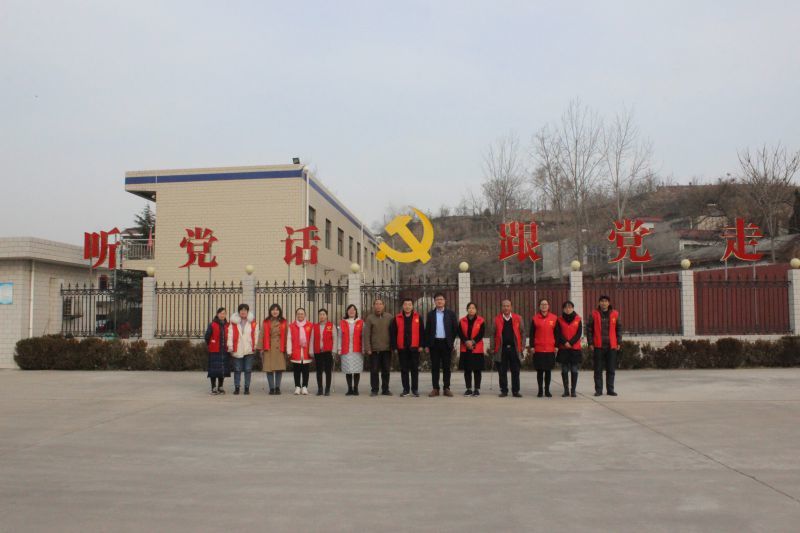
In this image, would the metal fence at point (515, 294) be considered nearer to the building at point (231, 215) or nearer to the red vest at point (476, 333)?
the red vest at point (476, 333)

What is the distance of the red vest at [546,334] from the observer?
37.3 ft

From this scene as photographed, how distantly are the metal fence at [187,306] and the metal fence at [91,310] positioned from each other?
90cm

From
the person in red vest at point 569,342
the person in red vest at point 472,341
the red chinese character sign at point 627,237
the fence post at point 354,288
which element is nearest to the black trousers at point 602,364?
the person in red vest at point 569,342

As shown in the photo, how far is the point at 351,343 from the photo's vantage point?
1193 centimetres

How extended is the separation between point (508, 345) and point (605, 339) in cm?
169

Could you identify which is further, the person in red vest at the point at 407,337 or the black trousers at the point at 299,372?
the black trousers at the point at 299,372

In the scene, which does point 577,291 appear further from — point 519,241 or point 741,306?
point 741,306

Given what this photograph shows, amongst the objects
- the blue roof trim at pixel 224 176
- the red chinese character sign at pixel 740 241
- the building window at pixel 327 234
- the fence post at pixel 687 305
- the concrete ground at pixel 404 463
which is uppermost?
the blue roof trim at pixel 224 176

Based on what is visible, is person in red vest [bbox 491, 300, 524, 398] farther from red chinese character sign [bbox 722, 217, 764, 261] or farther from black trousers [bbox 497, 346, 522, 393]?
red chinese character sign [bbox 722, 217, 764, 261]

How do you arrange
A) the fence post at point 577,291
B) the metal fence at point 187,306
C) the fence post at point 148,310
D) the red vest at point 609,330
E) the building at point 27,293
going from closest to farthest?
the red vest at point 609,330 → the fence post at point 577,291 → the building at point 27,293 → the metal fence at point 187,306 → the fence post at point 148,310

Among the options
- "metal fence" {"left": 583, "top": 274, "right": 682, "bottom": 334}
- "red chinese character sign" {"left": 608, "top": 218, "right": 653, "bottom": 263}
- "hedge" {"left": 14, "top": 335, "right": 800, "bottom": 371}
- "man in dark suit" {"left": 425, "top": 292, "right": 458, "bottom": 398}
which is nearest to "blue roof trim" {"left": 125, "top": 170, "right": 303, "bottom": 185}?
"hedge" {"left": 14, "top": 335, "right": 800, "bottom": 371}

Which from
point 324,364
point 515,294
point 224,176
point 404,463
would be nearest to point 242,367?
point 324,364

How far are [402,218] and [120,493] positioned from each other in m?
13.6

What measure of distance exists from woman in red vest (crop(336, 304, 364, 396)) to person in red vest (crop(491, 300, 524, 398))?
8.16 ft
